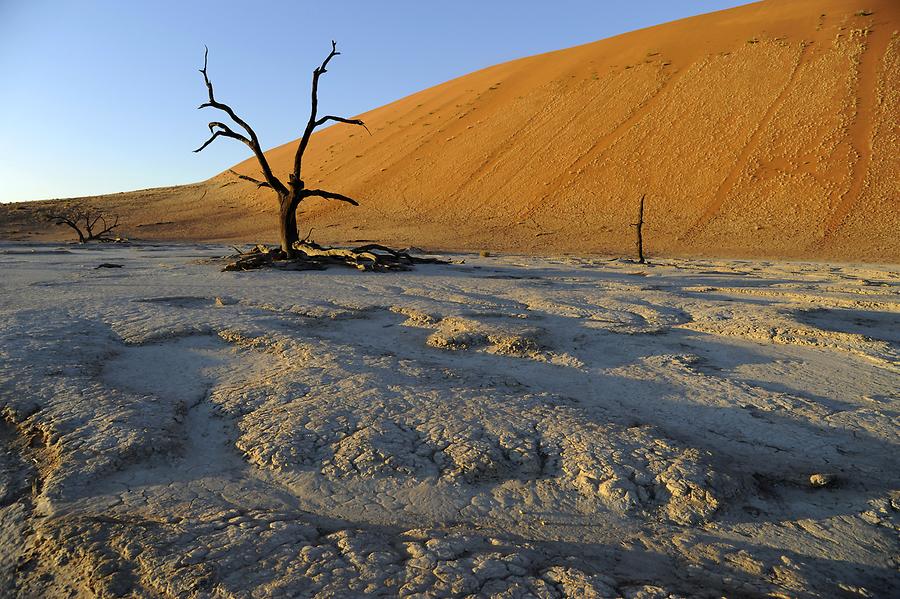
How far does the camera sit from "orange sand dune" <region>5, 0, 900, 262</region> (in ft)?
55.0

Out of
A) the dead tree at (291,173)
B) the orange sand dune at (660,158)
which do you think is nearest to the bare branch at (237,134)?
the dead tree at (291,173)

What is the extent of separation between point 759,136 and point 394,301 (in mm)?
18851

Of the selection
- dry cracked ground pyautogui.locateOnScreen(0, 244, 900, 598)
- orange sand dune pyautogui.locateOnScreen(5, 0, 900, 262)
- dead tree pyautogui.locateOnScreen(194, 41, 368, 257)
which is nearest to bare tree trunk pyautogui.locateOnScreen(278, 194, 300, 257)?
dead tree pyautogui.locateOnScreen(194, 41, 368, 257)

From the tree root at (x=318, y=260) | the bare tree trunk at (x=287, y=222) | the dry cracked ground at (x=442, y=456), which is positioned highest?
the bare tree trunk at (x=287, y=222)

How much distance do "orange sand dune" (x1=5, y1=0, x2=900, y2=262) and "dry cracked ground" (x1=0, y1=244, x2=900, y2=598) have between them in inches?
478

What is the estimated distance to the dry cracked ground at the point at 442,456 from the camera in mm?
1558

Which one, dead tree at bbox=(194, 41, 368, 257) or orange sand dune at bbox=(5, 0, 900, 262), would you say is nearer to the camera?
dead tree at bbox=(194, 41, 368, 257)

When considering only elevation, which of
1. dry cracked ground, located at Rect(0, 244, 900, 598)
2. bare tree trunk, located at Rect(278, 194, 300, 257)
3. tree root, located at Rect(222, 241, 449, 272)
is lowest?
dry cracked ground, located at Rect(0, 244, 900, 598)

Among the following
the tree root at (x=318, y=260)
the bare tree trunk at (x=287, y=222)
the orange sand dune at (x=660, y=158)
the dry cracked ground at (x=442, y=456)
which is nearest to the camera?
the dry cracked ground at (x=442, y=456)

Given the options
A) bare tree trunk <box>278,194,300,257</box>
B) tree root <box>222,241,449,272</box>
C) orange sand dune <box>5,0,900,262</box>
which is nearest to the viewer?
tree root <box>222,241,449,272</box>

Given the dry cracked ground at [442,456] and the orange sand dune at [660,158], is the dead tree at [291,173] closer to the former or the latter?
the dry cracked ground at [442,456]

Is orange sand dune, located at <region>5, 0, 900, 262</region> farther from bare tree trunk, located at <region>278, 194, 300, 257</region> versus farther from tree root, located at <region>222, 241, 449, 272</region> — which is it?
bare tree trunk, located at <region>278, 194, 300, 257</region>

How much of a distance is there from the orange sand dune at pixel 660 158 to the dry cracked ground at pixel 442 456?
12.1 meters

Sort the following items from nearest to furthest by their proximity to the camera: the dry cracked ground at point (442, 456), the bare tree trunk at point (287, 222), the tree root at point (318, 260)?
the dry cracked ground at point (442, 456)
the tree root at point (318, 260)
the bare tree trunk at point (287, 222)
